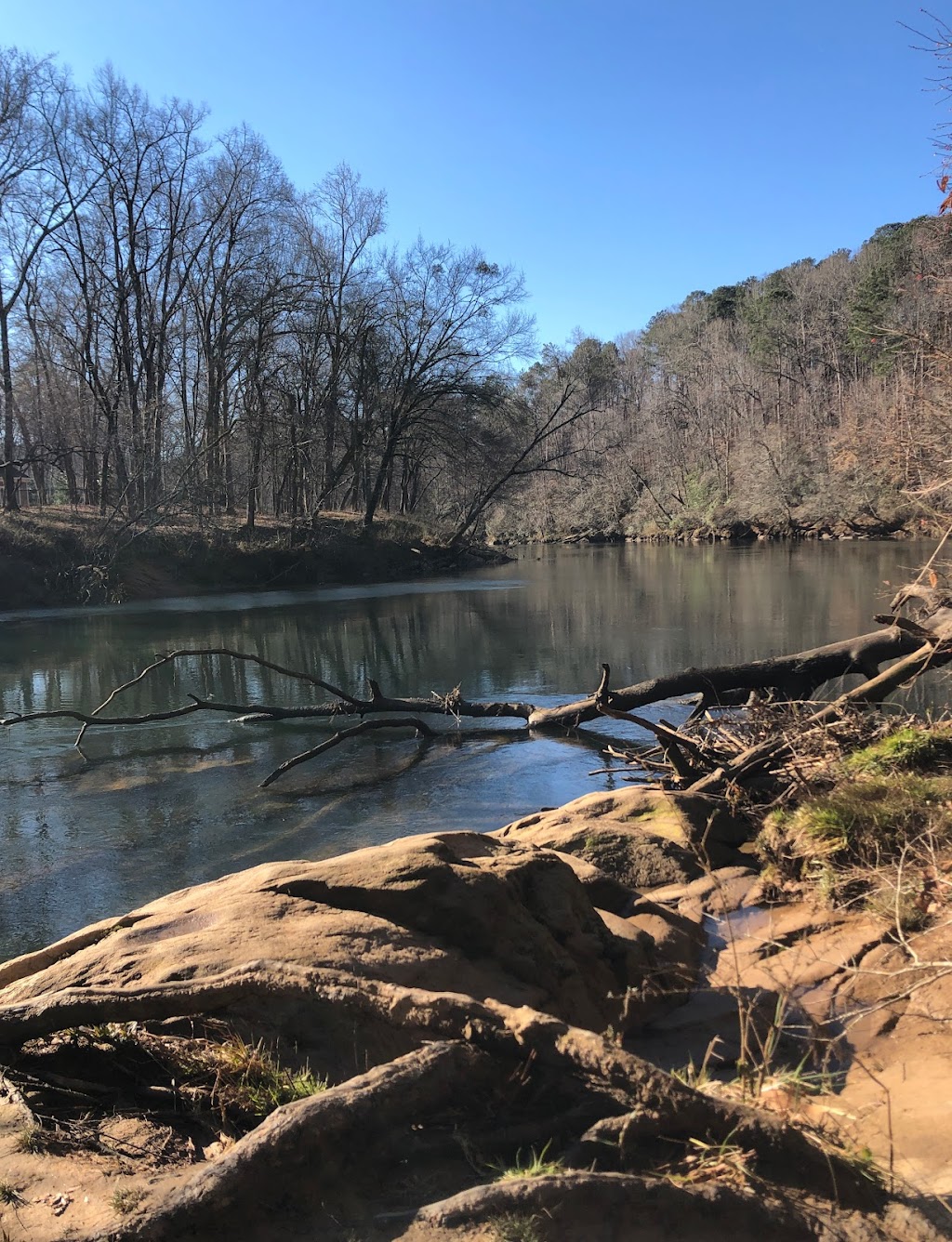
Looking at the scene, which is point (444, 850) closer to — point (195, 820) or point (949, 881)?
point (949, 881)

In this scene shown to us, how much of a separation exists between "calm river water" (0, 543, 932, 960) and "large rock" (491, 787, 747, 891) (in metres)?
1.67

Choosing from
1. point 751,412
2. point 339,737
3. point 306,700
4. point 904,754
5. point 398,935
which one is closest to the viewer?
point 398,935

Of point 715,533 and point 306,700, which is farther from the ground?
point 715,533

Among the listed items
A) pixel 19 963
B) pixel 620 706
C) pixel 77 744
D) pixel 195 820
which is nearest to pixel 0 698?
pixel 77 744

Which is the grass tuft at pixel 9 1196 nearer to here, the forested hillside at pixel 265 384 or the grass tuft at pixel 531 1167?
the grass tuft at pixel 531 1167

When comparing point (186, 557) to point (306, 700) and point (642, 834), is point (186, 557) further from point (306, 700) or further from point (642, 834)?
point (642, 834)

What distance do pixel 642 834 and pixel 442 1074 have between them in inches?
157

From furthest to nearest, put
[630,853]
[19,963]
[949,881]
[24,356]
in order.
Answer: [24,356] < [630,853] < [949,881] < [19,963]

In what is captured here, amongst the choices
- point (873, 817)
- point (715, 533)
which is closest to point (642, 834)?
point (873, 817)

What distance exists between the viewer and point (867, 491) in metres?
49.2

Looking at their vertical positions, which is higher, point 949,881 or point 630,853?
point 949,881

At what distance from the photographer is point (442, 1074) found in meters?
2.60

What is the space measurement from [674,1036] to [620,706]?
7043 millimetres

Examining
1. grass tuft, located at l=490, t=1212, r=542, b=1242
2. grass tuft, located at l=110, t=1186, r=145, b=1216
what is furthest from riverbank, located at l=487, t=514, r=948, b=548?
grass tuft, located at l=110, t=1186, r=145, b=1216
